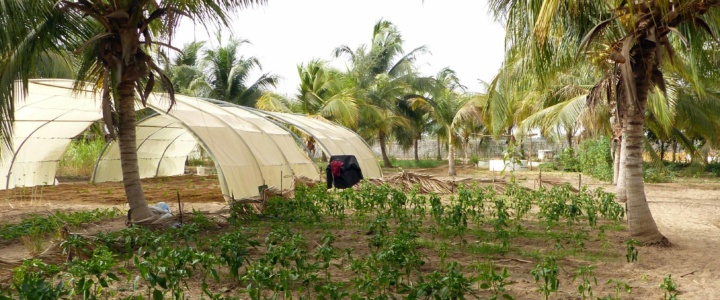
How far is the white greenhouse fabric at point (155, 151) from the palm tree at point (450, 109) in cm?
1060

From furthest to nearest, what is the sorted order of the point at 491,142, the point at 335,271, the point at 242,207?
the point at 491,142
the point at 242,207
the point at 335,271

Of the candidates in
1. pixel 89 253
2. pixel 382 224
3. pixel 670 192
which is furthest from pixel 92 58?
pixel 670 192

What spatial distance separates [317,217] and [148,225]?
256 cm

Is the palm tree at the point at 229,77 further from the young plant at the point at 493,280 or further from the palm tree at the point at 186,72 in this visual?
the young plant at the point at 493,280

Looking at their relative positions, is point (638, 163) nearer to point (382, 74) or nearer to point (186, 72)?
point (382, 74)

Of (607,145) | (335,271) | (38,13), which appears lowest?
(335,271)

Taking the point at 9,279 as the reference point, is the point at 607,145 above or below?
above

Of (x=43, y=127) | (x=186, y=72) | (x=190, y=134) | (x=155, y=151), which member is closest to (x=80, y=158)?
(x=155, y=151)

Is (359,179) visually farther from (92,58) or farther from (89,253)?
(89,253)

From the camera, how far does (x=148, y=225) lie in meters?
8.60

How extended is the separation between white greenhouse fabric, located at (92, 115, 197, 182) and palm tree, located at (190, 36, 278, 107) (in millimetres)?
6246

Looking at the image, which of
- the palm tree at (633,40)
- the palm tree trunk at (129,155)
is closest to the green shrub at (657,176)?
the palm tree at (633,40)

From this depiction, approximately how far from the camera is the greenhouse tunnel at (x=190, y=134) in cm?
1256

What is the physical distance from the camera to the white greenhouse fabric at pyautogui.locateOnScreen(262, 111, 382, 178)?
18.2m
